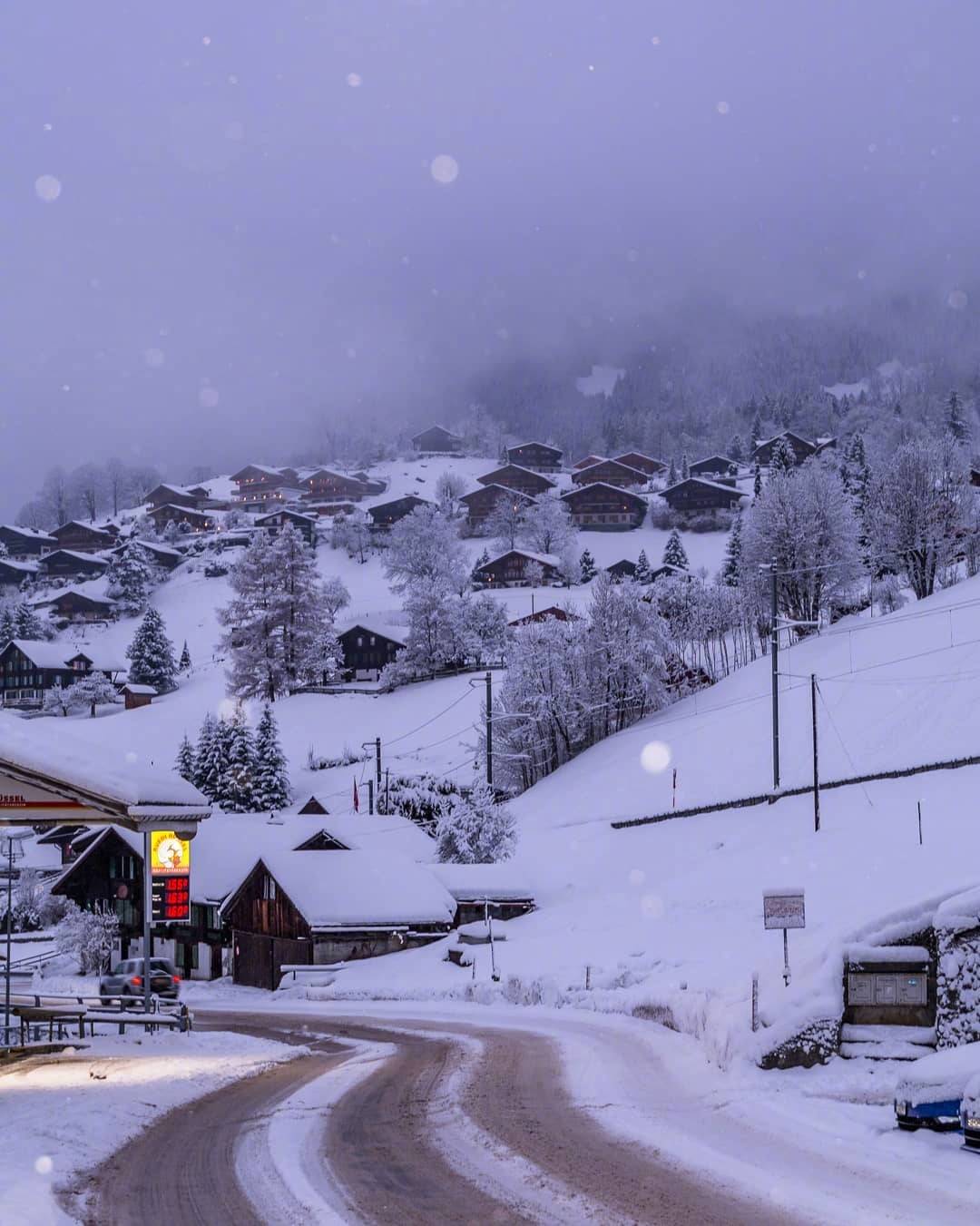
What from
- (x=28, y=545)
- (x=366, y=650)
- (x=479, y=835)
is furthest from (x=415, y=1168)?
(x=28, y=545)

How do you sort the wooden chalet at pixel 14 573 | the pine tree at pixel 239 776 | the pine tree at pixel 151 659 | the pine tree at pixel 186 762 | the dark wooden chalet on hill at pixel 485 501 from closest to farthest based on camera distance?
the pine tree at pixel 239 776, the pine tree at pixel 186 762, the pine tree at pixel 151 659, the dark wooden chalet on hill at pixel 485 501, the wooden chalet at pixel 14 573

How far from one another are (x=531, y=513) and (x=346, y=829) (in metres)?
103

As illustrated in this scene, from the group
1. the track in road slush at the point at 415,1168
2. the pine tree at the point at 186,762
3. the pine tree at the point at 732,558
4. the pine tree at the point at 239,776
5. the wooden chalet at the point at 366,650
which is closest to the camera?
the track in road slush at the point at 415,1168

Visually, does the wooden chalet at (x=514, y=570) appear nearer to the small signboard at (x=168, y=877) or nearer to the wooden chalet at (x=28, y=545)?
the wooden chalet at (x=28, y=545)

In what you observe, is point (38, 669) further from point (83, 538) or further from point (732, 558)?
point (732, 558)

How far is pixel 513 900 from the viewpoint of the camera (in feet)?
168

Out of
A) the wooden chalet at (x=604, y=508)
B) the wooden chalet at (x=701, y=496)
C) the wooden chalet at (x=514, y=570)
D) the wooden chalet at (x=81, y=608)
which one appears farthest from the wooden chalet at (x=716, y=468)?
the wooden chalet at (x=81, y=608)

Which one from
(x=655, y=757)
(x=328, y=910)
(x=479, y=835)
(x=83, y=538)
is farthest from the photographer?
(x=83, y=538)

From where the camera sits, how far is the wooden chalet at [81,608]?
498 feet

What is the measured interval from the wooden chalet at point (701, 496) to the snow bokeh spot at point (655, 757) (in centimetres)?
10264

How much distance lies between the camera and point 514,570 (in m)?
138

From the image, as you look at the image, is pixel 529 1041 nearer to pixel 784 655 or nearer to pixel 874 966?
pixel 874 966

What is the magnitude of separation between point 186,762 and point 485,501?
10270 centimetres

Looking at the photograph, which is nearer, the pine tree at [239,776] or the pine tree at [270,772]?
the pine tree at [270,772]
